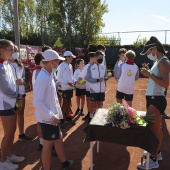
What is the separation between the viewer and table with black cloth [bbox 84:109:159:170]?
3293 millimetres

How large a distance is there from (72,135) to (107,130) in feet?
7.18

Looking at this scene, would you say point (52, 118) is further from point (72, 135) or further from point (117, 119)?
point (72, 135)

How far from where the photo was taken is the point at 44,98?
3268 mm

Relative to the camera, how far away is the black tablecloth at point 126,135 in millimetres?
3293

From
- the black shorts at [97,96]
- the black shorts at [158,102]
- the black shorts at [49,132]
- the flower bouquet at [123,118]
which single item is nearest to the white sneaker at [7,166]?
the black shorts at [49,132]

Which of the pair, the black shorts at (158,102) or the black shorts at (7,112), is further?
the black shorts at (158,102)

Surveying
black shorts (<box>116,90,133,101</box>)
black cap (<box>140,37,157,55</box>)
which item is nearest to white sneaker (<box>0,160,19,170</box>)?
black cap (<box>140,37,157,55</box>)

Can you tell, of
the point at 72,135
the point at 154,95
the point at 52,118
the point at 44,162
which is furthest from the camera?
the point at 72,135

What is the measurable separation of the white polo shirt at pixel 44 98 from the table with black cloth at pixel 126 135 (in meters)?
0.71

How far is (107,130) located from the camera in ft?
11.4

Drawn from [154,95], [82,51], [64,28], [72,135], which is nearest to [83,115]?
[72,135]

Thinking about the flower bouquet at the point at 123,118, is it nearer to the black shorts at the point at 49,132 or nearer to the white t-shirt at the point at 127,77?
the black shorts at the point at 49,132

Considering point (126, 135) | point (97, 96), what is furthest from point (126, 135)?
point (97, 96)

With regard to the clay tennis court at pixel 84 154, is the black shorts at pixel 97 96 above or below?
above
